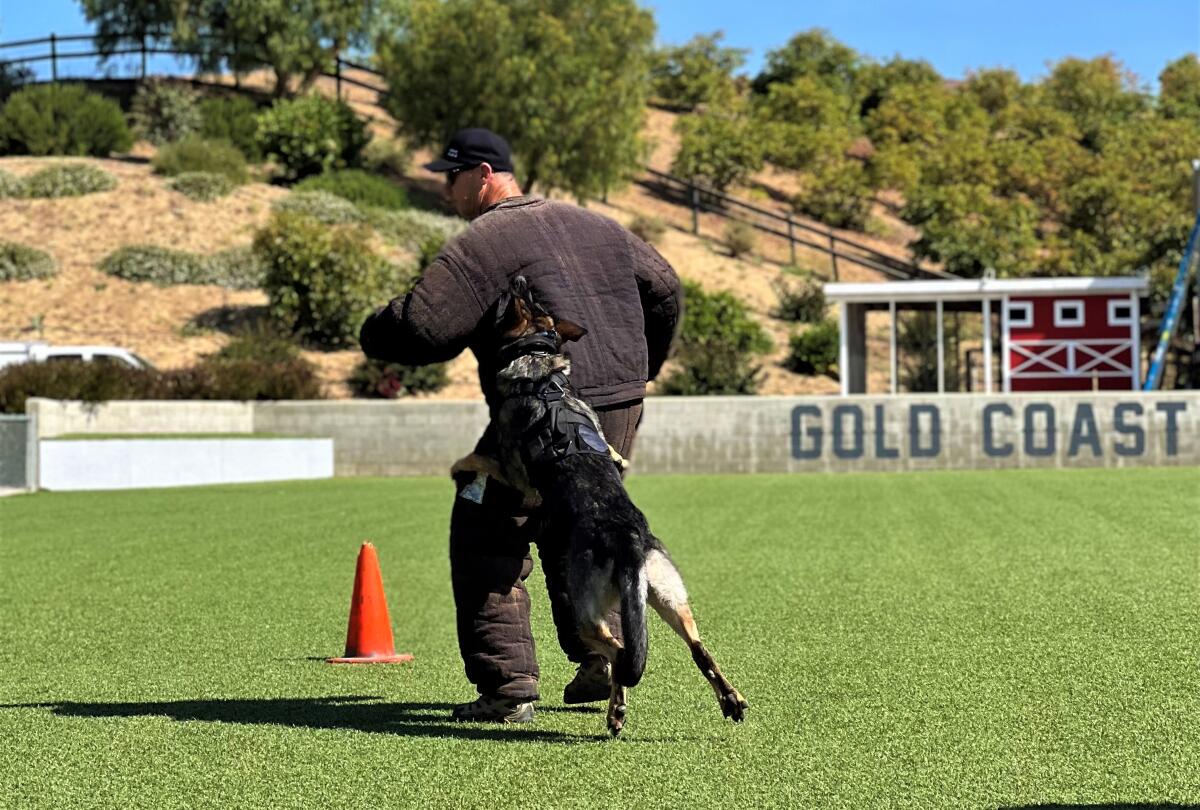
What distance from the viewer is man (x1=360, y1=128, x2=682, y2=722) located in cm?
534

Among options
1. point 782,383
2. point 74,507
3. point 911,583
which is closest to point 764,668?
point 911,583

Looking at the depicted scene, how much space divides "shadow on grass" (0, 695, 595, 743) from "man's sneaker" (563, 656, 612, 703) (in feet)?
0.91

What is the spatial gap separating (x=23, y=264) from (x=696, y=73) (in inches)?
1977

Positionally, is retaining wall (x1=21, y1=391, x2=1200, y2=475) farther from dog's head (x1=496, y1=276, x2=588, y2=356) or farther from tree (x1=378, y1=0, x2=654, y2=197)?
tree (x1=378, y1=0, x2=654, y2=197)

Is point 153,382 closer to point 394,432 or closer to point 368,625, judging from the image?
point 394,432

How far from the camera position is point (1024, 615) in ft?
26.0

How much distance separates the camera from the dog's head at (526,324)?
205 inches

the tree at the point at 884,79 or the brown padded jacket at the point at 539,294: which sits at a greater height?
the tree at the point at 884,79

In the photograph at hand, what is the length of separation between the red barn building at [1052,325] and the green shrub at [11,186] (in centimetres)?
2365

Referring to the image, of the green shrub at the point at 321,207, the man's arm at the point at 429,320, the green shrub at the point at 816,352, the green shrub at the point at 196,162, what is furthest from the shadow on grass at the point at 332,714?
the green shrub at the point at 196,162

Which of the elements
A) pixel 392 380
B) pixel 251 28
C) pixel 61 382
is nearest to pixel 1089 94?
pixel 251 28

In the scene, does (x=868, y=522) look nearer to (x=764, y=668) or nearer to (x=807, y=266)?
(x=764, y=668)

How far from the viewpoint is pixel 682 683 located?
20.4 ft

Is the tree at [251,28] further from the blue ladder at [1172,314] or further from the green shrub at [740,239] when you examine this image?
the blue ladder at [1172,314]
